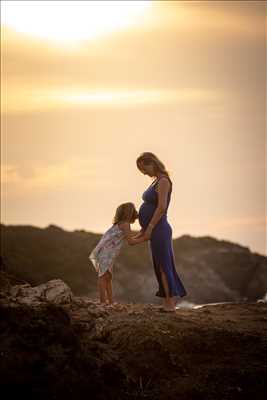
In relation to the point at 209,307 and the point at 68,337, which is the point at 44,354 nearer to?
the point at 68,337

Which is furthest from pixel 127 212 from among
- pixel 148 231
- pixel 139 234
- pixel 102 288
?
pixel 102 288

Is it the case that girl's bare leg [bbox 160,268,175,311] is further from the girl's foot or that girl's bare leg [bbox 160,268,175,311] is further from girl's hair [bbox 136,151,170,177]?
girl's hair [bbox 136,151,170,177]

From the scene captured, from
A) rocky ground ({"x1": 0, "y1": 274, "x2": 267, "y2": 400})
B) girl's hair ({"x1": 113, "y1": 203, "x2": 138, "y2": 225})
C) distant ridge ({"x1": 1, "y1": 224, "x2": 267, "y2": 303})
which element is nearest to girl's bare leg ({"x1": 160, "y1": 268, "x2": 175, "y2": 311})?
rocky ground ({"x1": 0, "y1": 274, "x2": 267, "y2": 400})

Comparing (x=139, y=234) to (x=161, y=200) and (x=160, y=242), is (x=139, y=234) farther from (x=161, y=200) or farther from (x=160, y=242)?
(x=161, y=200)

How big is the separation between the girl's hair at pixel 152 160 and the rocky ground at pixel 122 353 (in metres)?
2.32

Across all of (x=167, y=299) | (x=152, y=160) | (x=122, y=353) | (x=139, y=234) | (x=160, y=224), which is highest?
(x=152, y=160)

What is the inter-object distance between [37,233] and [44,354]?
52.7m

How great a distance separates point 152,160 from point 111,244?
6.96 ft

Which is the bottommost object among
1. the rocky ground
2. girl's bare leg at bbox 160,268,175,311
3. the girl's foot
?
the rocky ground

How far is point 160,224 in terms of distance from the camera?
48.6 feet

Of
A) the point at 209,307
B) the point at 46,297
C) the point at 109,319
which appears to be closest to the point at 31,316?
the point at 109,319

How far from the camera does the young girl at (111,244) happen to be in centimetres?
1528

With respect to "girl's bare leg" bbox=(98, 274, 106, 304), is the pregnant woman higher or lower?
higher

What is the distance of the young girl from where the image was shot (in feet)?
50.1
